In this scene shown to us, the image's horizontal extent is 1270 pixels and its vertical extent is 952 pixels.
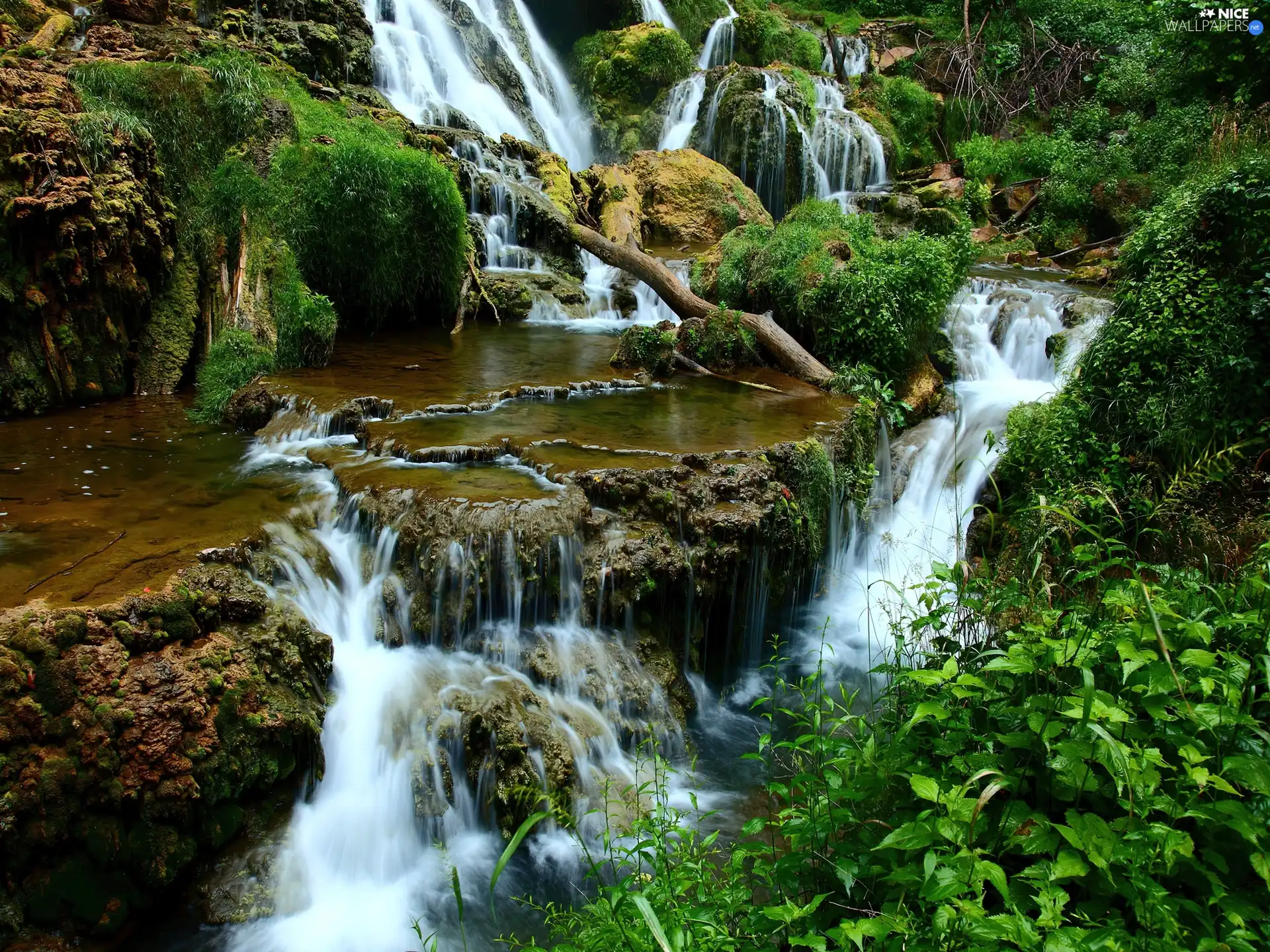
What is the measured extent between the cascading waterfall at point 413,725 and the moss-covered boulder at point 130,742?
16.2 inches

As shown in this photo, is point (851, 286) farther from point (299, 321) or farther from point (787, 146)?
point (787, 146)

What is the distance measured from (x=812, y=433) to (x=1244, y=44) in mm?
Result: 12989

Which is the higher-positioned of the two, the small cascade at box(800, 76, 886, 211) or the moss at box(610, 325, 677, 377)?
the small cascade at box(800, 76, 886, 211)

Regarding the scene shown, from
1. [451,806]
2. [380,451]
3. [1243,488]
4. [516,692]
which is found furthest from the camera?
[380,451]

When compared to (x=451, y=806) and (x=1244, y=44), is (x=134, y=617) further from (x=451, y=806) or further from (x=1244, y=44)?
(x=1244, y=44)

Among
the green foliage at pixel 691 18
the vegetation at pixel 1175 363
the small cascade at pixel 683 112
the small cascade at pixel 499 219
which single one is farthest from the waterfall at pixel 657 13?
the vegetation at pixel 1175 363

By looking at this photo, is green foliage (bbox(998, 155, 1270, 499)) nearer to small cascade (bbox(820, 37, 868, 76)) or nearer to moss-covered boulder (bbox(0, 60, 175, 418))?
moss-covered boulder (bbox(0, 60, 175, 418))

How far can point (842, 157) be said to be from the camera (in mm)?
18781

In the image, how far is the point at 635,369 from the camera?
9.52 m

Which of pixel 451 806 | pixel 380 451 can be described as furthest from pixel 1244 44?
pixel 451 806

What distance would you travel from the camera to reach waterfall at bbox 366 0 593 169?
16219 millimetres

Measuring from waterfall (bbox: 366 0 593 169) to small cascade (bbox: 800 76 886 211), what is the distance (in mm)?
6421

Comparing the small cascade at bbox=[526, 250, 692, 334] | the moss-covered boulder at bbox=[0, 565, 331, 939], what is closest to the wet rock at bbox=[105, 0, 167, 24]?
the small cascade at bbox=[526, 250, 692, 334]

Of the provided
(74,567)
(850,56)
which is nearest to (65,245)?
(74,567)
